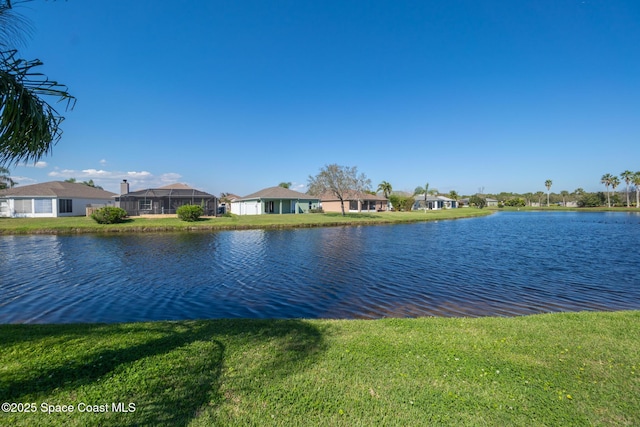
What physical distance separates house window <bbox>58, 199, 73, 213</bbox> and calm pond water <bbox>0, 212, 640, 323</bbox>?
19.3 metres

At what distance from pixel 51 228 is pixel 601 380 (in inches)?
1417

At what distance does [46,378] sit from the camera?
13.2 feet

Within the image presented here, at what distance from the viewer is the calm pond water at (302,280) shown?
9180mm

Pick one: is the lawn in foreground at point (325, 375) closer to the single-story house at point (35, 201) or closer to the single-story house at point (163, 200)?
the single-story house at point (163, 200)

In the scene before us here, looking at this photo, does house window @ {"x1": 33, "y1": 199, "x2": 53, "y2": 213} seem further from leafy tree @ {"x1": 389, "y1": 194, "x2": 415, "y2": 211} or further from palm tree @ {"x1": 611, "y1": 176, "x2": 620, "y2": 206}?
palm tree @ {"x1": 611, "y1": 176, "x2": 620, "y2": 206}

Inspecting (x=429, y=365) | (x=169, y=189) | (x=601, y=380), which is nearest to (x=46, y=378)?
(x=429, y=365)

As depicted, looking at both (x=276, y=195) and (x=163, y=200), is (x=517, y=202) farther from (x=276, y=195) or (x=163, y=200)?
(x=163, y=200)

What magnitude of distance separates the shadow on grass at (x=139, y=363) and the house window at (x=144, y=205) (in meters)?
36.6

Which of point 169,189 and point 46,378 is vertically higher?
point 169,189

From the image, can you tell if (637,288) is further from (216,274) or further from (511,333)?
(216,274)

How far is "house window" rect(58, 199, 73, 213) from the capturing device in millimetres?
37819

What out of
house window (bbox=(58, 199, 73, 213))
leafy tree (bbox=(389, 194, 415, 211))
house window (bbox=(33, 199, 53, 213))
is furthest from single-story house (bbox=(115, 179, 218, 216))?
leafy tree (bbox=(389, 194, 415, 211))

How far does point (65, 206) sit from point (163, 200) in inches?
462

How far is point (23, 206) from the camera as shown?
36812 millimetres
